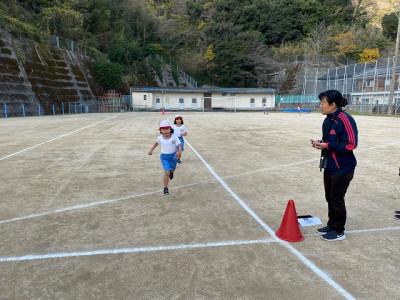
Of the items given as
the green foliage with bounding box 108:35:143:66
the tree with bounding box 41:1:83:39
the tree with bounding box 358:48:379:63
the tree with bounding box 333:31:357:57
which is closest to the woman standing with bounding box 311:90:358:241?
the tree with bounding box 41:1:83:39

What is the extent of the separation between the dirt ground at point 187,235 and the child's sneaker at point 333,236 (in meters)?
0.08

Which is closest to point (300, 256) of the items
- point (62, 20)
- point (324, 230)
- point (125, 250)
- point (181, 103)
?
point (324, 230)

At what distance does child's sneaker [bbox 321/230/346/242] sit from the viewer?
374 cm

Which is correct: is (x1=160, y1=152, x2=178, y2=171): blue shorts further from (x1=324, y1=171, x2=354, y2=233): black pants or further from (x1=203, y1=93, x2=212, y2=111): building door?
(x1=203, y1=93, x2=212, y2=111): building door

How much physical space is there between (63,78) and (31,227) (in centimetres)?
3693

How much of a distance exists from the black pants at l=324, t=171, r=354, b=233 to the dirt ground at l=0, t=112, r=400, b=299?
0.88 feet

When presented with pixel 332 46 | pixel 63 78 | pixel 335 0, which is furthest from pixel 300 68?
pixel 63 78

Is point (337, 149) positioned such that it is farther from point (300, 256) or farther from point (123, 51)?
point (123, 51)

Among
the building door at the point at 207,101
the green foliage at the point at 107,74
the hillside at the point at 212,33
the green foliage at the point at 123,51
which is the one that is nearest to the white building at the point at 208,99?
the building door at the point at 207,101

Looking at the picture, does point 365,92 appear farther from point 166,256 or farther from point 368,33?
point 166,256

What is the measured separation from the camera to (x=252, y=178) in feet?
22.1

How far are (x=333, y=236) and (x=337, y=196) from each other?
1.83 feet

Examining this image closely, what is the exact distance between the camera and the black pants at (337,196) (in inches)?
141

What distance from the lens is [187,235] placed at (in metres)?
3.87
